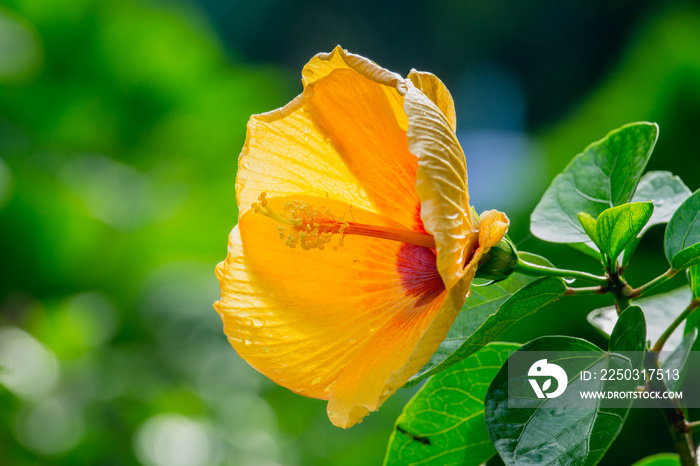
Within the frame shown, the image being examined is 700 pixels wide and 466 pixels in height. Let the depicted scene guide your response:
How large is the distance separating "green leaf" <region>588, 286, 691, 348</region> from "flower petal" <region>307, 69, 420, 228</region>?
299 millimetres

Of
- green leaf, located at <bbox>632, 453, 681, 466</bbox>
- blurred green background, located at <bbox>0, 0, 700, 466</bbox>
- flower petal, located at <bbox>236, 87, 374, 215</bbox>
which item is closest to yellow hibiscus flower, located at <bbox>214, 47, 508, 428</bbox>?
flower petal, located at <bbox>236, 87, 374, 215</bbox>

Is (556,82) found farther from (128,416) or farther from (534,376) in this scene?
(534,376)

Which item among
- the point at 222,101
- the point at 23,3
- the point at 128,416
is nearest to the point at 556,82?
the point at 222,101

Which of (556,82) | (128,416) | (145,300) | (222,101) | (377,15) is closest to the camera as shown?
(128,416)

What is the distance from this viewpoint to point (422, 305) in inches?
29.8

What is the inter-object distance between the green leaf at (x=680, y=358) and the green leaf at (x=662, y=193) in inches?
6.1

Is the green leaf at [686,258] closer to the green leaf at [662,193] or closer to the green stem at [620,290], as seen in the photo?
the green stem at [620,290]

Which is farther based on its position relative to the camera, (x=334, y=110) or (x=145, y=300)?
(x=145, y=300)

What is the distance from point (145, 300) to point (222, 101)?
68.0 inches

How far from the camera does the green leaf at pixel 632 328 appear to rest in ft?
2.13

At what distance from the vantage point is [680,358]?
2.61 feet

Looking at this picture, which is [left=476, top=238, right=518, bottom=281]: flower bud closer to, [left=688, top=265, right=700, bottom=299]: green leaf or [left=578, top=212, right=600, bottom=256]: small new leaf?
[left=578, top=212, right=600, bottom=256]: small new leaf

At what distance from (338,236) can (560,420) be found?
0.35 meters

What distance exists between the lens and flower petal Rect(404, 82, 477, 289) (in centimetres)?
62
